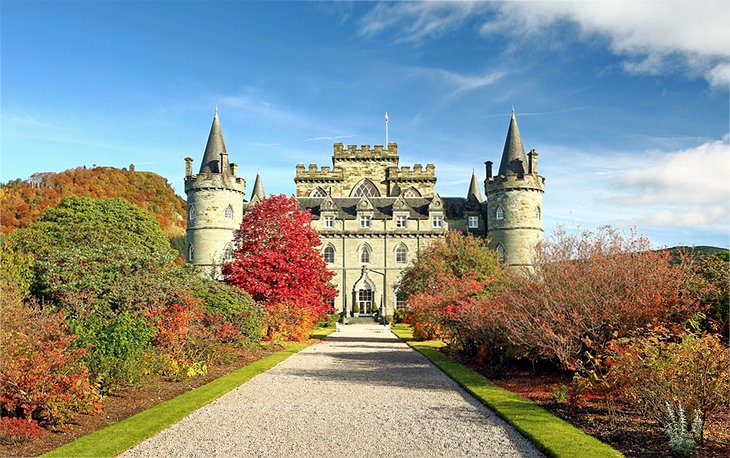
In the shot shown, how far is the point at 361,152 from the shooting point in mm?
51875

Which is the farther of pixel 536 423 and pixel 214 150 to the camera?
pixel 214 150

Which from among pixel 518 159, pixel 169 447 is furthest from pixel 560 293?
pixel 518 159

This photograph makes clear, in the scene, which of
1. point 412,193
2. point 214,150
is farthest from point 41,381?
point 412,193

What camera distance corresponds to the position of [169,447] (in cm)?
784

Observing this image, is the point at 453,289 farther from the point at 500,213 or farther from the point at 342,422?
the point at 500,213

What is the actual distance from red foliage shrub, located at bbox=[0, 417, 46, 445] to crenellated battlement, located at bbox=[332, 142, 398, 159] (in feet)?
146

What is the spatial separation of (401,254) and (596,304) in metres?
32.5

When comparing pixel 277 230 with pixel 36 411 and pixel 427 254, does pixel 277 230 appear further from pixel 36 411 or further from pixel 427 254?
pixel 36 411

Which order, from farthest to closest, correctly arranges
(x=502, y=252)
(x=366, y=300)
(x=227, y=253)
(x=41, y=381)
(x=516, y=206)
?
(x=366, y=300)
(x=502, y=252)
(x=516, y=206)
(x=227, y=253)
(x=41, y=381)

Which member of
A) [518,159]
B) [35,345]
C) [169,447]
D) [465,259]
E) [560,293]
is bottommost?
[169,447]

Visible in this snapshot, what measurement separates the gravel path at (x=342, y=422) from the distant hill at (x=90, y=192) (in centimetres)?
3281

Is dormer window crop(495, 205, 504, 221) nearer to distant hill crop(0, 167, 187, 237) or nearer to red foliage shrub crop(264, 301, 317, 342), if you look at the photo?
red foliage shrub crop(264, 301, 317, 342)

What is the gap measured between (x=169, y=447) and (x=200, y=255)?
107ft

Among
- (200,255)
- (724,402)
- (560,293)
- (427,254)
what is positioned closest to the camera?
(724,402)
